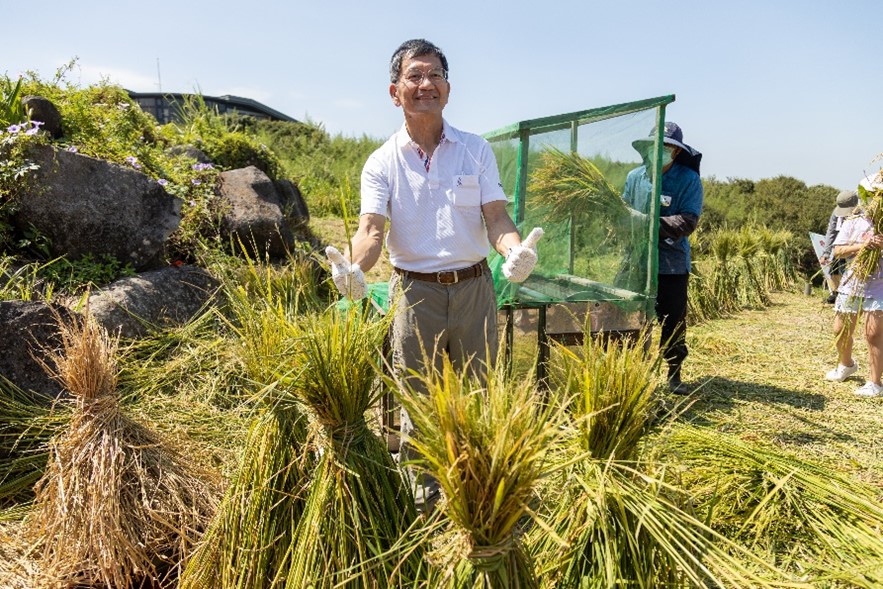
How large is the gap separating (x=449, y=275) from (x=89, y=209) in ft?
9.81

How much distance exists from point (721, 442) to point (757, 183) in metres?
14.1

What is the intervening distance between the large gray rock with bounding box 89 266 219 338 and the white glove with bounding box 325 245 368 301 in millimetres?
1921

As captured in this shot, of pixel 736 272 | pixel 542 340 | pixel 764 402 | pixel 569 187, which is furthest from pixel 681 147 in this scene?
pixel 736 272

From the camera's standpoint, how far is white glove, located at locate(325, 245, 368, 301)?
223 cm

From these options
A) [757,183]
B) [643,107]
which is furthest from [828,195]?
[643,107]

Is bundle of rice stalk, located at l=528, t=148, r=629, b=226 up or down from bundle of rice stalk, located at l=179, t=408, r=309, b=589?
up

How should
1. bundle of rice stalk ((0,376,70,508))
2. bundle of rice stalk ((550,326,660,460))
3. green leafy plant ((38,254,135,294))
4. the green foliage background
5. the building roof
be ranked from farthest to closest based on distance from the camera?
the building roof, the green foliage background, green leafy plant ((38,254,135,294)), bundle of rice stalk ((0,376,70,508)), bundle of rice stalk ((550,326,660,460))

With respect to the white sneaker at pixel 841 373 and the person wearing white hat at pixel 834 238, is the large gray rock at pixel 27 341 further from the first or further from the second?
the white sneaker at pixel 841 373

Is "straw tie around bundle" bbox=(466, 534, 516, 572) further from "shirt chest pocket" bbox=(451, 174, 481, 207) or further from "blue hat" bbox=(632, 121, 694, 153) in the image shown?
"blue hat" bbox=(632, 121, 694, 153)

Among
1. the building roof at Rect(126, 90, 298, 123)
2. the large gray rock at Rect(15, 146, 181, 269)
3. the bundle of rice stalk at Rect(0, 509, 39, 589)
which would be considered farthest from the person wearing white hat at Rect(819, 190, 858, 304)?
the building roof at Rect(126, 90, 298, 123)

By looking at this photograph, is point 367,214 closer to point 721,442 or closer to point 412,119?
point 412,119

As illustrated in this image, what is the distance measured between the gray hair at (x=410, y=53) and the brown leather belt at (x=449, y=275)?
738mm

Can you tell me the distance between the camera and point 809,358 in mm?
5973

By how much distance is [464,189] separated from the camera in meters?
2.56
